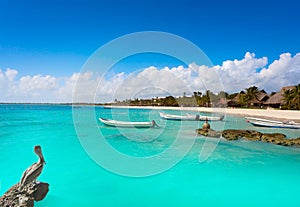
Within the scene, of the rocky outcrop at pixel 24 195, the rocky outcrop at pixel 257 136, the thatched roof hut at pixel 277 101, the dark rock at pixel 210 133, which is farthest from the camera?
the thatched roof hut at pixel 277 101

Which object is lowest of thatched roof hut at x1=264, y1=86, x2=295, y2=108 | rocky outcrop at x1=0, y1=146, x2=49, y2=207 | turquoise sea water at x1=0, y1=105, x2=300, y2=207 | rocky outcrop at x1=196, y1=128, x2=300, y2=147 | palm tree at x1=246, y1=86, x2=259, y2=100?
turquoise sea water at x1=0, y1=105, x2=300, y2=207

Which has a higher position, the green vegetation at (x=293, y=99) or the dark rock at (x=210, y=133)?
the green vegetation at (x=293, y=99)

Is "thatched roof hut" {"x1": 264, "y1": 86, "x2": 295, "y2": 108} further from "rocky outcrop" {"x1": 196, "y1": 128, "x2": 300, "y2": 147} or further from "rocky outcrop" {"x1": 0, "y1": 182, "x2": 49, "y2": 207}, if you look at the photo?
"rocky outcrop" {"x1": 0, "y1": 182, "x2": 49, "y2": 207}

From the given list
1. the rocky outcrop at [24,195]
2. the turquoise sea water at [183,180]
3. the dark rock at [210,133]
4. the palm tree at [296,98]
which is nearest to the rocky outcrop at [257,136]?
the dark rock at [210,133]

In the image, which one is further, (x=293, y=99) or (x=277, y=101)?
(x=277, y=101)

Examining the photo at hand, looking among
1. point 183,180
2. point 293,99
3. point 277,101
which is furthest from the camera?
point 277,101

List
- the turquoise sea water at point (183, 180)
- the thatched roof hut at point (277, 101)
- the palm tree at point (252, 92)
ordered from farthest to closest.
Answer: the palm tree at point (252, 92)
the thatched roof hut at point (277, 101)
the turquoise sea water at point (183, 180)

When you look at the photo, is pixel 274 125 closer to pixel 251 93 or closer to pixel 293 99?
pixel 293 99

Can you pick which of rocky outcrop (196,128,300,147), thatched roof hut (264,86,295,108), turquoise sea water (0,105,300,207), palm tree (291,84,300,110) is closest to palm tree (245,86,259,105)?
thatched roof hut (264,86,295,108)

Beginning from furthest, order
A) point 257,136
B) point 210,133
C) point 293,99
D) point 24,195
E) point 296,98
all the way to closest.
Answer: point 293,99 → point 296,98 → point 210,133 → point 257,136 → point 24,195

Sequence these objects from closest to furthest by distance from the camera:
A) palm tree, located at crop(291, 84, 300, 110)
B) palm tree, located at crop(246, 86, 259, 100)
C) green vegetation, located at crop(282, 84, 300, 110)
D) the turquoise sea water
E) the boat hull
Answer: the turquoise sea water
the boat hull
palm tree, located at crop(291, 84, 300, 110)
green vegetation, located at crop(282, 84, 300, 110)
palm tree, located at crop(246, 86, 259, 100)

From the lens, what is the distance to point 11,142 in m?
17.4

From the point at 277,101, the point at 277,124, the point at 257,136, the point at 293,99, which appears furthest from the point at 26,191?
the point at 277,101

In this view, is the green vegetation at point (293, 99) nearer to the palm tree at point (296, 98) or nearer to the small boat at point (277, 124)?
the palm tree at point (296, 98)
